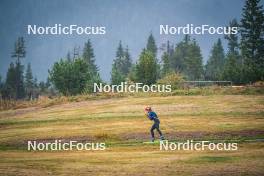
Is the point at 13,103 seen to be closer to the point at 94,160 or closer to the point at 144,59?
the point at 144,59

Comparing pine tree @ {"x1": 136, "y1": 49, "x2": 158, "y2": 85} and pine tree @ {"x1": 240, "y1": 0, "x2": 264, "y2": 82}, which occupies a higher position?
pine tree @ {"x1": 240, "y1": 0, "x2": 264, "y2": 82}

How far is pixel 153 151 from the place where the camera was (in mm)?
28047

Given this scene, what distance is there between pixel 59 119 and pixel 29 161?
20.6m

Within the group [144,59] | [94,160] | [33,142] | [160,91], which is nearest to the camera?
[94,160]

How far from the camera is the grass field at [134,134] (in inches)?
876

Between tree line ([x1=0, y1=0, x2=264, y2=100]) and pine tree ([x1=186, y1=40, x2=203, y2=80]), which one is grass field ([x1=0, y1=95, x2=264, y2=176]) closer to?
tree line ([x1=0, y1=0, x2=264, y2=100])

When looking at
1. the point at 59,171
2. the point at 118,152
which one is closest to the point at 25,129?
the point at 118,152

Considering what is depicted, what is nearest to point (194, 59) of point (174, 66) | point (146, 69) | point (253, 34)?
point (174, 66)

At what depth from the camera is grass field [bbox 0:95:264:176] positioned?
2224 cm

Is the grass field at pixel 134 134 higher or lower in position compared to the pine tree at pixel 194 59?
lower

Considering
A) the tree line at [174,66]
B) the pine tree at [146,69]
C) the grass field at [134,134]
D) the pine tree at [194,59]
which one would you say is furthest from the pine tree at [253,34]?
the grass field at [134,134]

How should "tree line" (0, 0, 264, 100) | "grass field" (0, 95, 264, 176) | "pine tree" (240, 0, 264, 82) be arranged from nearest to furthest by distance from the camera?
"grass field" (0, 95, 264, 176) → "tree line" (0, 0, 264, 100) → "pine tree" (240, 0, 264, 82)

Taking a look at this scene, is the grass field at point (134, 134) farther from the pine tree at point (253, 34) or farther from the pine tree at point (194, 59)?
the pine tree at point (194, 59)

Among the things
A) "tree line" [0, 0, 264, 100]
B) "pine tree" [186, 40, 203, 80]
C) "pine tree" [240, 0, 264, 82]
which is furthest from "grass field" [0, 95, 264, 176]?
"pine tree" [186, 40, 203, 80]
